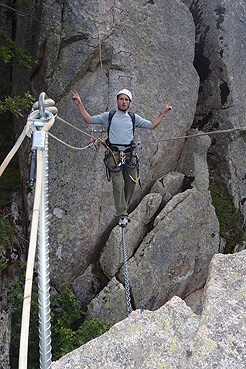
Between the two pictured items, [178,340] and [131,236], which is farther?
[131,236]

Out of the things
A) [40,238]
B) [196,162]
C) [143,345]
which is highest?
[196,162]

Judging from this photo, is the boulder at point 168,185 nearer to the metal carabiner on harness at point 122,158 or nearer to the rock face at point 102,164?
the rock face at point 102,164

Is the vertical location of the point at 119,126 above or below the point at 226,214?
above

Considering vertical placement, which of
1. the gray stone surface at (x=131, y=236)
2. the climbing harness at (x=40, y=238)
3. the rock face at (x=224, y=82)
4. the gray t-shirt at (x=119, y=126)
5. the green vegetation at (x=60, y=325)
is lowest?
the green vegetation at (x=60, y=325)

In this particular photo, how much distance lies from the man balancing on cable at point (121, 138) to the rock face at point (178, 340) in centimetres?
328

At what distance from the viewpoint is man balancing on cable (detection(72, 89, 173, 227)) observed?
544 centimetres

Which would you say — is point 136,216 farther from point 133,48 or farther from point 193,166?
point 133,48

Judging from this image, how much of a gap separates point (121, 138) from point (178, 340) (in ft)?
13.4

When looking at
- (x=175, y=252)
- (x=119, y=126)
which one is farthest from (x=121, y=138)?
(x=175, y=252)

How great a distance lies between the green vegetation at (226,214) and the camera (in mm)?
9344

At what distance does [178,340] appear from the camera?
2189 millimetres

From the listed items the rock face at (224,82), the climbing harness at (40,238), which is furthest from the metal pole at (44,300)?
the rock face at (224,82)

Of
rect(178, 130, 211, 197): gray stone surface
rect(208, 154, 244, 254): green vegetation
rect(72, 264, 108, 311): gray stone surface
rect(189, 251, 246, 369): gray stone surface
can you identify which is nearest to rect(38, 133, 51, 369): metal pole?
rect(189, 251, 246, 369): gray stone surface

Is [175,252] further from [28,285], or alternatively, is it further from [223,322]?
[28,285]
